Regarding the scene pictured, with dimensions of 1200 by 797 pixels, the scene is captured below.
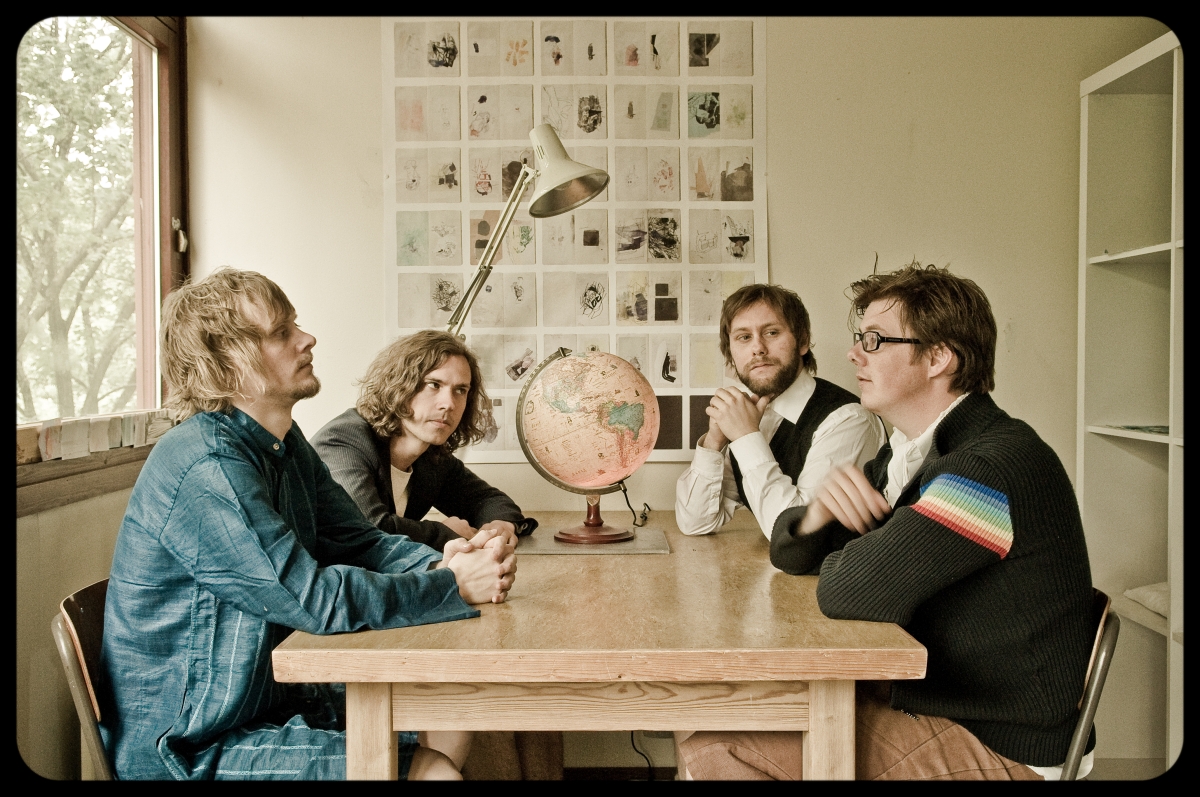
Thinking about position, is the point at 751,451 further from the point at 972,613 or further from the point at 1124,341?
the point at 1124,341

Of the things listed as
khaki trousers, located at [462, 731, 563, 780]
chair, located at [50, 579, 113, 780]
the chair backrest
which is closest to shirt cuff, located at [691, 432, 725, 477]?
khaki trousers, located at [462, 731, 563, 780]

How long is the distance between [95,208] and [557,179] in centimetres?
128

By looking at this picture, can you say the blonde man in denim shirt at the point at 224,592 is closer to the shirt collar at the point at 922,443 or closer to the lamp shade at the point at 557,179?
the shirt collar at the point at 922,443

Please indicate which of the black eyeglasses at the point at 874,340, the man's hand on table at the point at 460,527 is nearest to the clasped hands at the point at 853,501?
the black eyeglasses at the point at 874,340

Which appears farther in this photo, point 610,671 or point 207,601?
point 207,601

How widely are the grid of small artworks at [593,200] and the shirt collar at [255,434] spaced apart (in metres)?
1.26

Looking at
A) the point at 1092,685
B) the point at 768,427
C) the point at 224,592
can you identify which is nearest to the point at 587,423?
the point at 768,427

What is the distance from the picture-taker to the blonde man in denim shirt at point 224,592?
148 centimetres

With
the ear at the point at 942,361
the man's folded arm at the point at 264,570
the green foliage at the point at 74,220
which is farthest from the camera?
the green foliage at the point at 74,220

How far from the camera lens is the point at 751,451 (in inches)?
90.4

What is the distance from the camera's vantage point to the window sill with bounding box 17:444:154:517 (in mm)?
1848

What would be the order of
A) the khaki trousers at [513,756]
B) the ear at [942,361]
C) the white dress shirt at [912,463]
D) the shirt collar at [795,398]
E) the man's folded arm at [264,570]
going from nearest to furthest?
the man's folded arm at [264,570] → the white dress shirt at [912,463] → the ear at [942,361] → the khaki trousers at [513,756] → the shirt collar at [795,398]

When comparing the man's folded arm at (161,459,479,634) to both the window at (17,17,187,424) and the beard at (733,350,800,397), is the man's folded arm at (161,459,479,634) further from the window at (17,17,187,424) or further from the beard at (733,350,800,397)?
the beard at (733,350,800,397)
